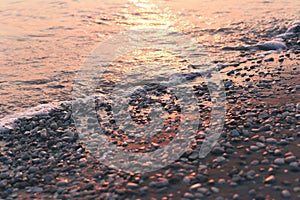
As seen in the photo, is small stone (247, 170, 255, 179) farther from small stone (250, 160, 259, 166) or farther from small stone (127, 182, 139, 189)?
small stone (127, 182, 139, 189)

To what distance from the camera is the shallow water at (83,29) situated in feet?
39.2

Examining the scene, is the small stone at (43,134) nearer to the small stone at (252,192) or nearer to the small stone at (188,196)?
the small stone at (188,196)

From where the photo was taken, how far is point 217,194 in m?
5.73

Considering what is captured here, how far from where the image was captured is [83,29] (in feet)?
59.1

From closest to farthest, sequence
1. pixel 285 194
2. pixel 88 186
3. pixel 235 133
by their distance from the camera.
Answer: pixel 285 194 < pixel 88 186 < pixel 235 133

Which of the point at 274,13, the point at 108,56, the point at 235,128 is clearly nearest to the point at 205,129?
the point at 235,128

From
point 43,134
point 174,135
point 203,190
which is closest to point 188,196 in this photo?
point 203,190

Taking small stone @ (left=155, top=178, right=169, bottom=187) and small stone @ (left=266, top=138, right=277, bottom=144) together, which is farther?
small stone @ (left=266, top=138, right=277, bottom=144)

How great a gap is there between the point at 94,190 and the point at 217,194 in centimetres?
180

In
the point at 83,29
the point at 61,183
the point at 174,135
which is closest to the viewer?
the point at 61,183

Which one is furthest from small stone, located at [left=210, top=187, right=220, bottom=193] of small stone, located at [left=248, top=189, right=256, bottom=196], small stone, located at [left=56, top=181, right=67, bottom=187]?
small stone, located at [left=56, top=181, right=67, bottom=187]

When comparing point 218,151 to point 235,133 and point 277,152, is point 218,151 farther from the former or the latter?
point 277,152

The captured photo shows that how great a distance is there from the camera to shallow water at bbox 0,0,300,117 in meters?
11.9

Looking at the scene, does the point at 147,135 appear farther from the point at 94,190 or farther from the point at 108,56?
the point at 108,56
